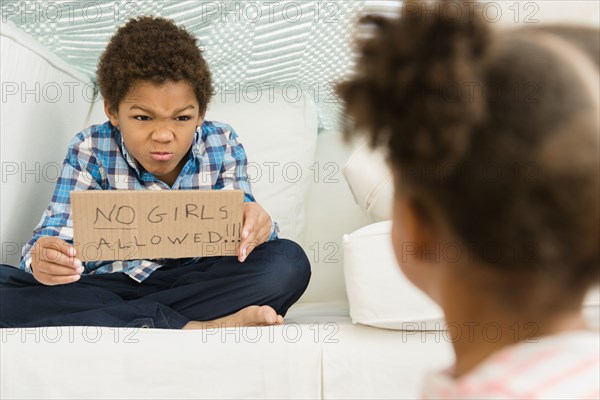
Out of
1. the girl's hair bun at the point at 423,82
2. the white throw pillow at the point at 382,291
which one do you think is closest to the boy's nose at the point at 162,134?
the white throw pillow at the point at 382,291

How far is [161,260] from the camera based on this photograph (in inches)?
45.7

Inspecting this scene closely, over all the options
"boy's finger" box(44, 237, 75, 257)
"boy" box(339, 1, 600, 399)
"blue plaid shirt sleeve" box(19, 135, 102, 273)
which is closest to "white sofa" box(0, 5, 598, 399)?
"boy's finger" box(44, 237, 75, 257)

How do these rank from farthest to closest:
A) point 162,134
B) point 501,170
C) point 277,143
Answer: point 277,143
point 162,134
point 501,170

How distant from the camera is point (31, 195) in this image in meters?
1.26

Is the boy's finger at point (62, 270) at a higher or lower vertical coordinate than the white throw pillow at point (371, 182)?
lower

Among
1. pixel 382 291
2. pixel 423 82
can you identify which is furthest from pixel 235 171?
pixel 423 82

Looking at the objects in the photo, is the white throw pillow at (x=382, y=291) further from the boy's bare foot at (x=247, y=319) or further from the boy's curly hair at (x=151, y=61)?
the boy's curly hair at (x=151, y=61)

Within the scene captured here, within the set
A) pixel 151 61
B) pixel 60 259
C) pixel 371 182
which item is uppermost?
pixel 151 61

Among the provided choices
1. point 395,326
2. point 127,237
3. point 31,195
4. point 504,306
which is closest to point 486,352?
point 504,306

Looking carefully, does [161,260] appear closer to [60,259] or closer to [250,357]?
[60,259]

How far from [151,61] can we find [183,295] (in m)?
0.36

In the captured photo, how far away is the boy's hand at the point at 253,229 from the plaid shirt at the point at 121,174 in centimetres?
9

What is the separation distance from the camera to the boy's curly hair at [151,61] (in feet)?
3.68

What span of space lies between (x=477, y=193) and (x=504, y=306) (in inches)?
2.6
